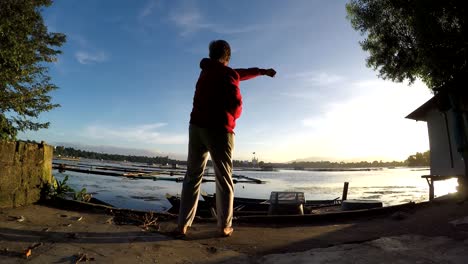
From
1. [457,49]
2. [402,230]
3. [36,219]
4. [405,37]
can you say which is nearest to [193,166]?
[36,219]

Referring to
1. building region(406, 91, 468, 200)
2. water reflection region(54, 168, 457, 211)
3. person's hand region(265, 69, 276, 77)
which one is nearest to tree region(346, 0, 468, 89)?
building region(406, 91, 468, 200)

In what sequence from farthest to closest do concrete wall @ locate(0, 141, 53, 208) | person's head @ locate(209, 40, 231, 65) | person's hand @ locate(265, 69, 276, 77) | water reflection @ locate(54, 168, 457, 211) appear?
water reflection @ locate(54, 168, 457, 211) < concrete wall @ locate(0, 141, 53, 208) < person's hand @ locate(265, 69, 276, 77) < person's head @ locate(209, 40, 231, 65)

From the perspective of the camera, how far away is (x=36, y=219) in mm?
4191

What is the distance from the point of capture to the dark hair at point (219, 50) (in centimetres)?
411

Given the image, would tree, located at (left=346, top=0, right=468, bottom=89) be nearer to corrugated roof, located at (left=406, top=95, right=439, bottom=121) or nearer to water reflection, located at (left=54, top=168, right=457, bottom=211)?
corrugated roof, located at (left=406, top=95, right=439, bottom=121)

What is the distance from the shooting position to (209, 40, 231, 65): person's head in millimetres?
4113

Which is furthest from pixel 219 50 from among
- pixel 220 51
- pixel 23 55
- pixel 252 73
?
pixel 23 55

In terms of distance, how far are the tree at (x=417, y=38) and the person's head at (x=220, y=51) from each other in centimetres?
1177

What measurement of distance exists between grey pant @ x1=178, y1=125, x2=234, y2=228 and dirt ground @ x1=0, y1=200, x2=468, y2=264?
0.29 meters

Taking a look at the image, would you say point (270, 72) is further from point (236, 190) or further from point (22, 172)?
point (236, 190)

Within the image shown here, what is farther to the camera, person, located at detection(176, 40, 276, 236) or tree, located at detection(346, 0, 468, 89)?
tree, located at detection(346, 0, 468, 89)

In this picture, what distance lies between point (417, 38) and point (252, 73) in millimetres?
12643

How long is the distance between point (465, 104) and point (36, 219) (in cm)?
1469

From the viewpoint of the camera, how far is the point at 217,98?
385cm
